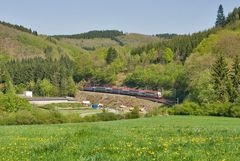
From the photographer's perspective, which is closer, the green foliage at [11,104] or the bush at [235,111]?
the bush at [235,111]

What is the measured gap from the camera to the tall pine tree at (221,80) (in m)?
85.8

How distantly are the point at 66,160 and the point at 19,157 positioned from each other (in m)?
1.84

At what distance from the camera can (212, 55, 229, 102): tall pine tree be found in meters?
85.8

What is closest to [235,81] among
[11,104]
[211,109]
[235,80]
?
[235,80]

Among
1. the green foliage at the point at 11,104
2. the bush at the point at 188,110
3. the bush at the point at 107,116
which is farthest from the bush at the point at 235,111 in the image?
the green foliage at the point at 11,104

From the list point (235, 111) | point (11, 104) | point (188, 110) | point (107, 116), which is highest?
point (235, 111)

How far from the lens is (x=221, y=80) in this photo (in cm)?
8788

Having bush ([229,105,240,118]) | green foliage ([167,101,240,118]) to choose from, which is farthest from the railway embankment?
bush ([229,105,240,118])

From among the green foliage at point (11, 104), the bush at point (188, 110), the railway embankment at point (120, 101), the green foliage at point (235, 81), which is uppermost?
the green foliage at point (235, 81)

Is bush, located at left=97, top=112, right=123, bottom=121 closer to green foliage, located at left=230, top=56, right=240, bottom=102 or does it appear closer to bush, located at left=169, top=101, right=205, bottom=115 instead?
bush, located at left=169, top=101, right=205, bottom=115

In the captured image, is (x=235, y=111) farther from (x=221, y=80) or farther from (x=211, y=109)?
(x=221, y=80)

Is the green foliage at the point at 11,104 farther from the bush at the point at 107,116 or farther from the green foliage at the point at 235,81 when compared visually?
the green foliage at the point at 235,81

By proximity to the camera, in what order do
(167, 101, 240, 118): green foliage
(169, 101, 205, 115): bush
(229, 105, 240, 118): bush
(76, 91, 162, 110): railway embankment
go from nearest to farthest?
(229, 105, 240, 118): bush → (167, 101, 240, 118): green foliage → (169, 101, 205, 115): bush → (76, 91, 162, 110): railway embankment

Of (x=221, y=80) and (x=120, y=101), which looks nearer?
(x=221, y=80)
